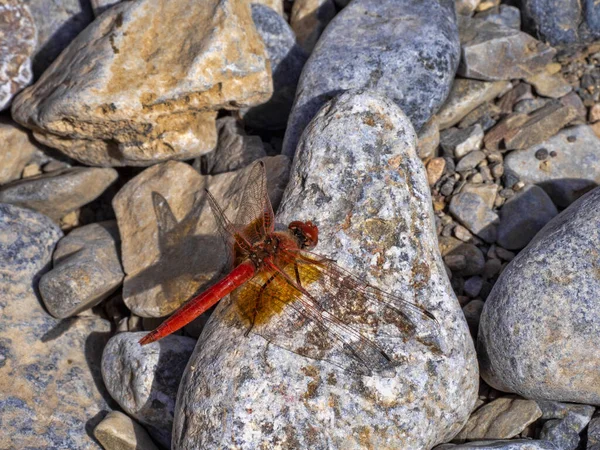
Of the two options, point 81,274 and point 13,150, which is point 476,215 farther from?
point 13,150

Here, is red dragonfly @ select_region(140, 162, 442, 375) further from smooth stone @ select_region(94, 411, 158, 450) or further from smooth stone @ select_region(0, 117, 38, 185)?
smooth stone @ select_region(0, 117, 38, 185)

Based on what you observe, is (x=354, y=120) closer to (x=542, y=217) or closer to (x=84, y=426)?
(x=542, y=217)

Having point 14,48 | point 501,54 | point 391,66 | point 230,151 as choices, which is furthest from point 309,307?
point 14,48

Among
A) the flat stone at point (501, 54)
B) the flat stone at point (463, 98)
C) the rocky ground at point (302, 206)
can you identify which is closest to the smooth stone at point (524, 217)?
the rocky ground at point (302, 206)

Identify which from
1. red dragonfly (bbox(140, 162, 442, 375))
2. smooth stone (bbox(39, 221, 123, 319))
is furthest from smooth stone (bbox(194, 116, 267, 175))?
red dragonfly (bbox(140, 162, 442, 375))

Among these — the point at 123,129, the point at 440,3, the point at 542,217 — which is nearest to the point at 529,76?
the point at 440,3
